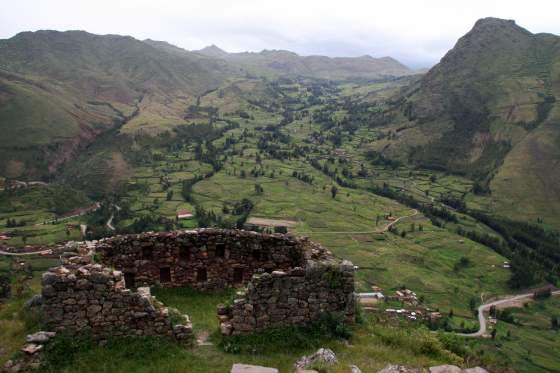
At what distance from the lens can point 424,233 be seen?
5846 inches

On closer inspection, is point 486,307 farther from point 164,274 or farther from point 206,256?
point 164,274

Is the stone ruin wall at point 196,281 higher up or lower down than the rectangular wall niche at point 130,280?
higher up

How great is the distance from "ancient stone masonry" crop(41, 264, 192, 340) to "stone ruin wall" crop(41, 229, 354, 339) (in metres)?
0.03

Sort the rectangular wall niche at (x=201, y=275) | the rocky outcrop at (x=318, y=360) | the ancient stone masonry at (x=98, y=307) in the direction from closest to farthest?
1. the rocky outcrop at (x=318, y=360)
2. the ancient stone masonry at (x=98, y=307)
3. the rectangular wall niche at (x=201, y=275)

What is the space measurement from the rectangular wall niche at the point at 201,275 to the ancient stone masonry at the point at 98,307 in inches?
200

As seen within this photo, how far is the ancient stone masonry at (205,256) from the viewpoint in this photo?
736 inches

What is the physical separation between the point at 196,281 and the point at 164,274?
1461 mm

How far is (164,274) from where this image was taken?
19109 millimetres

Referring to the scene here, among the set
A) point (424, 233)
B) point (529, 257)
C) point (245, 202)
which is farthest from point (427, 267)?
point (245, 202)

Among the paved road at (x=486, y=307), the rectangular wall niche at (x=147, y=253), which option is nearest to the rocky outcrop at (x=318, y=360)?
the rectangular wall niche at (x=147, y=253)

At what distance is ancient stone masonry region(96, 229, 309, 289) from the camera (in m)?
18.7

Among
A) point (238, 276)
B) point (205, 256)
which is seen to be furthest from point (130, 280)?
point (238, 276)

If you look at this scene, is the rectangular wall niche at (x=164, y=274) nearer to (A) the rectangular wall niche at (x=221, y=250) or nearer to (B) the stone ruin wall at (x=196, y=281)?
(B) the stone ruin wall at (x=196, y=281)

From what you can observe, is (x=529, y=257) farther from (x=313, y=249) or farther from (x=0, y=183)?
(x=0, y=183)
